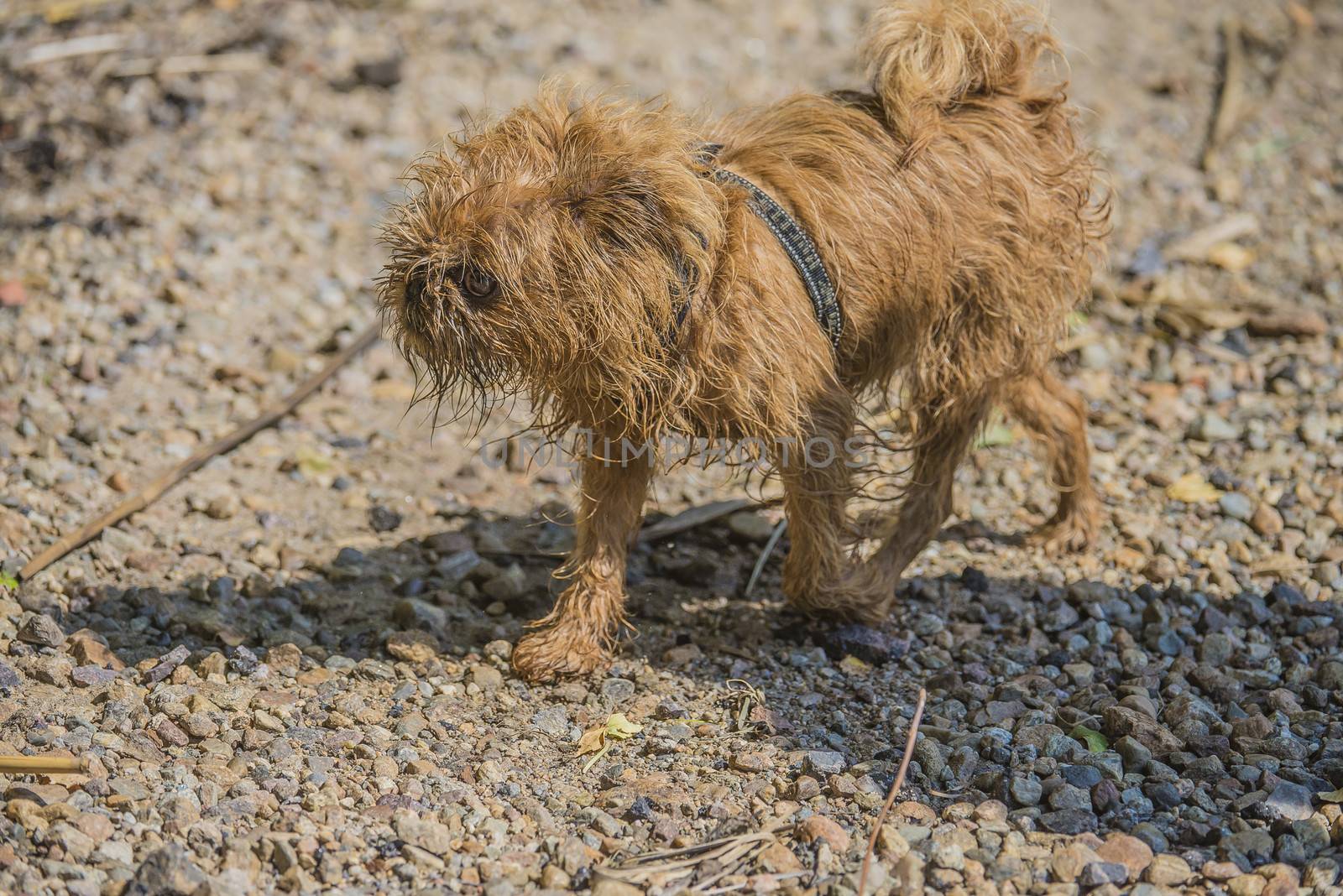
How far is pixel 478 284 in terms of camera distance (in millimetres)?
3535

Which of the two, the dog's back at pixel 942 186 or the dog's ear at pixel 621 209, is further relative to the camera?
the dog's back at pixel 942 186

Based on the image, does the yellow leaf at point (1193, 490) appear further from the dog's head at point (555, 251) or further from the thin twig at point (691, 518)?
the dog's head at point (555, 251)

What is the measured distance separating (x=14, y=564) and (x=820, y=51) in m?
6.07

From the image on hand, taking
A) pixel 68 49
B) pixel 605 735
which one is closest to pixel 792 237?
pixel 605 735

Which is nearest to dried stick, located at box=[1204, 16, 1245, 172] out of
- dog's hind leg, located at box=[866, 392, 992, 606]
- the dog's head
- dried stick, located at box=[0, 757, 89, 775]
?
dog's hind leg, located at box=[866, 392, 992, 606]

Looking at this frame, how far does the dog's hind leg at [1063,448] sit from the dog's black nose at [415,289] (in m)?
2.47

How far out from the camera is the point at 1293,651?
4391 mm

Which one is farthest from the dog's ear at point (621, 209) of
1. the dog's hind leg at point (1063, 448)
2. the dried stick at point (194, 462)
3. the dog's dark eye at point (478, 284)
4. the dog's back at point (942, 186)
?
the dried stick at point (194, 462)

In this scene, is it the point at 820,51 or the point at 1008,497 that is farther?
the point at 820,51

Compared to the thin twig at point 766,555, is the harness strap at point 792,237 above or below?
above

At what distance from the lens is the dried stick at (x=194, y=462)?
4609 mm

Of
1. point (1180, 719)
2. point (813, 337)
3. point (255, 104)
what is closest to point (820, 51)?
point (255, 104)

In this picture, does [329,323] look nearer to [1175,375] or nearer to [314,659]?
[314,659]

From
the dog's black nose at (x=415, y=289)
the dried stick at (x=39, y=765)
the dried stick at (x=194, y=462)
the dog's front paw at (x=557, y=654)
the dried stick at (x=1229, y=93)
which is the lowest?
the dog's front paw at (x=557, y=654)
